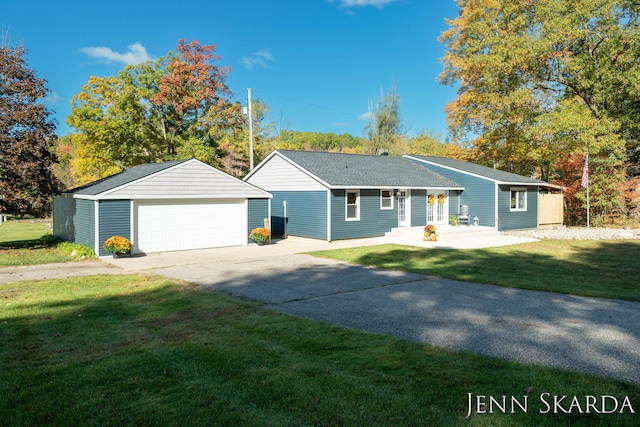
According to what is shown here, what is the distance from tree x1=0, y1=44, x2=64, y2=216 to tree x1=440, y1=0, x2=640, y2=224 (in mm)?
23314

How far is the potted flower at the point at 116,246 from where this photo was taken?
567 inches

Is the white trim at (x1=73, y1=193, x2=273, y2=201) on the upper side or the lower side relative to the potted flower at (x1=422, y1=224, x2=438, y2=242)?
upper

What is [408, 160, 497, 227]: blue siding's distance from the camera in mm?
23391

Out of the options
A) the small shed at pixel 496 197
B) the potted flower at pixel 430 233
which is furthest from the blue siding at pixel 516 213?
the potted flower at pixel 430 233

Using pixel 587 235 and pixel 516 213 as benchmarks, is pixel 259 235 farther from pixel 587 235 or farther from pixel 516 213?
pixel 587 235

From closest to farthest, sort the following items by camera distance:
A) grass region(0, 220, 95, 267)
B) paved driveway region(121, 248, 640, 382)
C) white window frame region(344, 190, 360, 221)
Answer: paved driveway region(121, 248, 640, 382) → grass region(0, 220, 95, 267) → white window frame region(344, 190, 360, 221)

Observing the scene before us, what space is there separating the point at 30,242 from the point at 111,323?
1525 cm

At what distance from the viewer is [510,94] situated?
2689 centimetres

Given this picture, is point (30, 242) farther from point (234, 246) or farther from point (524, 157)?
point (524, 157)

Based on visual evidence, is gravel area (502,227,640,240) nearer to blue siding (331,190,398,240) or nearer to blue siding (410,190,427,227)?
blue siding (410,190,427,227)

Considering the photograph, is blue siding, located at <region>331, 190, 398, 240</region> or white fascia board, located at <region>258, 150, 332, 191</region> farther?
blue siding, located at <region>331, 190, 398, 240</region>

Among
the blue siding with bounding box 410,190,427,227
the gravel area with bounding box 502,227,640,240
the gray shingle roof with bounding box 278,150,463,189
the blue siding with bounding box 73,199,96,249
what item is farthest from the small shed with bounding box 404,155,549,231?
the blue siding with bounding box 73,199,96,249

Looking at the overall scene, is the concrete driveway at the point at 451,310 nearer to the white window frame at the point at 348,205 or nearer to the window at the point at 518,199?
the white window frame at the point at 348,205

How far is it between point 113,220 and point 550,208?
23.8 metres
